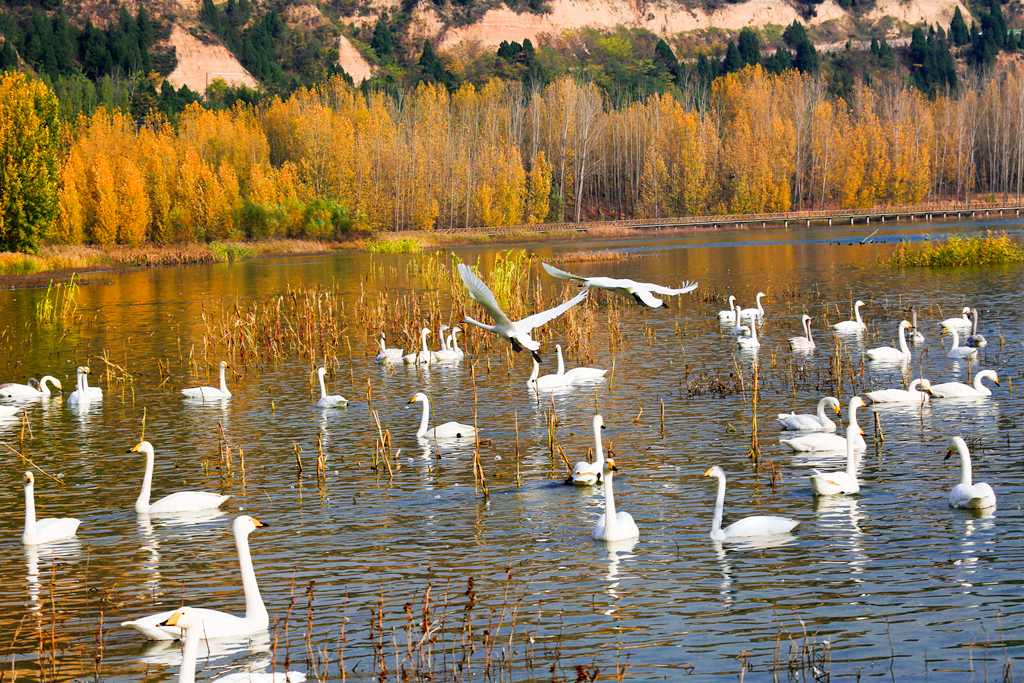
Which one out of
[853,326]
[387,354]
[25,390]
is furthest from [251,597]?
[853,326]

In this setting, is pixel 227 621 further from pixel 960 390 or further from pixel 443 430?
pixel 960 390

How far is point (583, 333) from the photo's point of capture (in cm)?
2305

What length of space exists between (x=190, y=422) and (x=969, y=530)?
11.7 metres

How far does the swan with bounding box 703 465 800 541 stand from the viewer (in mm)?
9727

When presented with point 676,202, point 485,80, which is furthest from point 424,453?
point 485,80

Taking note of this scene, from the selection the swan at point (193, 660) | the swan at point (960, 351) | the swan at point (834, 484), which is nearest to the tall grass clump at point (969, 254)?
the swan at point (960, 351)

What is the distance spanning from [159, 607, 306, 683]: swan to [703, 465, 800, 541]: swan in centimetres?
431

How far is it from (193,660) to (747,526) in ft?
18.2

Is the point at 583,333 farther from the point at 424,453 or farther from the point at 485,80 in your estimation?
the point at 485,80

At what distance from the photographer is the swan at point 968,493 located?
10.2m

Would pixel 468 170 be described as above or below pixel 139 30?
below

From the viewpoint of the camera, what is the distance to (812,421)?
14.0 m

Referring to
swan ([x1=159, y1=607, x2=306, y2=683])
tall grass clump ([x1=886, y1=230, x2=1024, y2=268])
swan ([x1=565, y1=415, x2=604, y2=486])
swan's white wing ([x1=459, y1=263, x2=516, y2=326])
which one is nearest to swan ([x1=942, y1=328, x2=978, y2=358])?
swan ([x1=565, y1=415, x2=604, y2=486])

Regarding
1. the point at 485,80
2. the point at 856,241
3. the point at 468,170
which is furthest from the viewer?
the point at 485,80
